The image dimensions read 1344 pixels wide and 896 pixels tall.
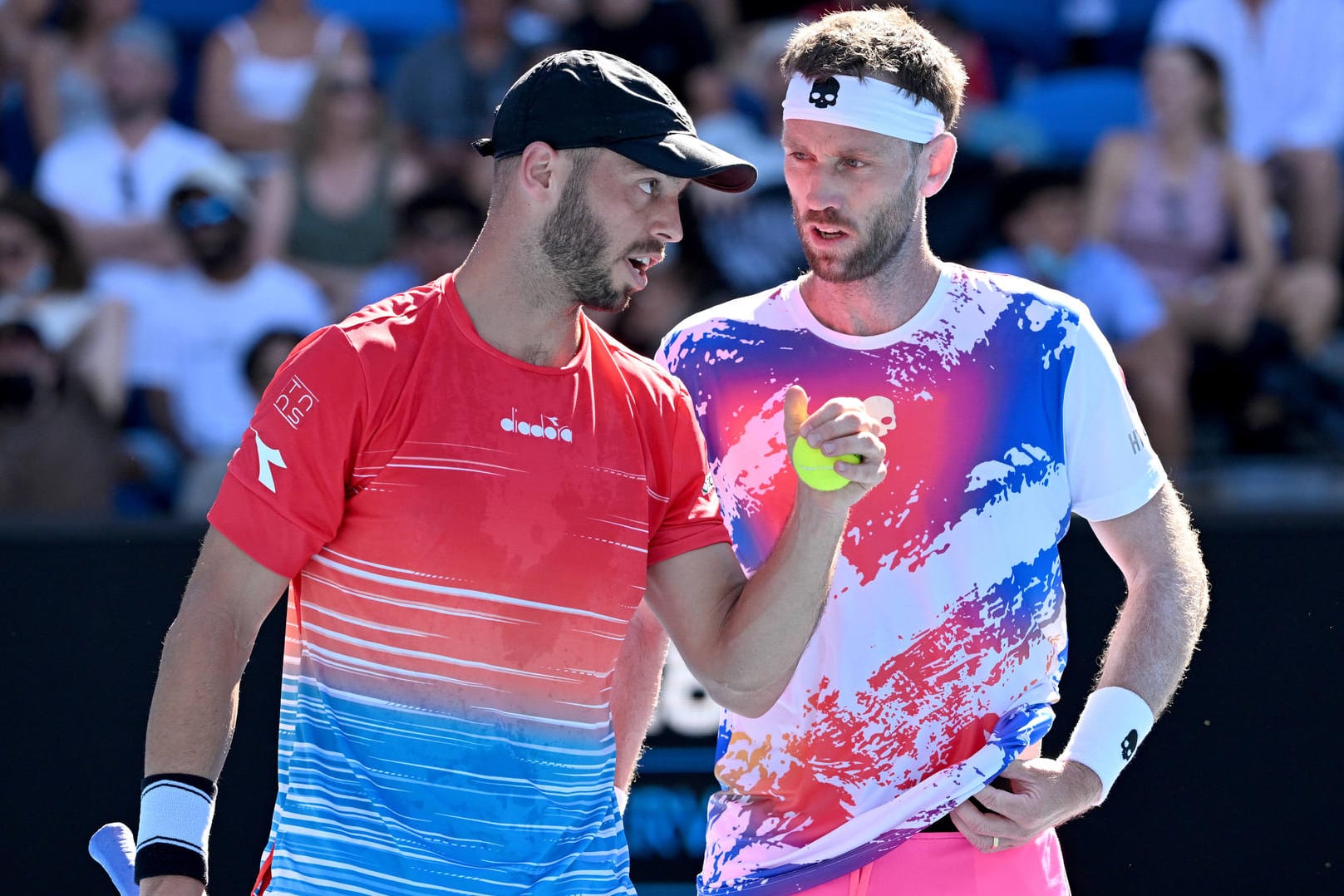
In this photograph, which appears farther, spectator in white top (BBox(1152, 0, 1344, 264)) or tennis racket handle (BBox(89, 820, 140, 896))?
spectator in white top (BBox(1152, 0, 1344, 264))

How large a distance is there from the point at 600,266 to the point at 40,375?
4.55 meters

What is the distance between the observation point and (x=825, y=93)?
3357mm

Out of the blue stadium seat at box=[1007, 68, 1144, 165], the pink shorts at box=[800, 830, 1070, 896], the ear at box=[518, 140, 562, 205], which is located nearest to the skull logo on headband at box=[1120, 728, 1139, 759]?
the pink shorts at box=[800, 830, 1070, 896]

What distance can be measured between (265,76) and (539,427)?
5.94 metres

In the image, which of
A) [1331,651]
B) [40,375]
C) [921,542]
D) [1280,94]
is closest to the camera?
[921,542]

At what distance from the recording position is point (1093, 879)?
5051 millimetres

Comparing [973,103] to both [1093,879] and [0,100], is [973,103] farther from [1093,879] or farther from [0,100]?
[0,100]

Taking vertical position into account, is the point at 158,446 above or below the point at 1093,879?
above

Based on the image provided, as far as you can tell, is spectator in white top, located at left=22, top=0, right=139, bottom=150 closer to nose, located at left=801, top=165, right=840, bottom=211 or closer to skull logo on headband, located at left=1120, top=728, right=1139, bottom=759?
nose, located at left=801, top=165, right=840, bottom=211

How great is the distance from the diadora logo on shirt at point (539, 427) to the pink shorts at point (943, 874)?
3.50ft

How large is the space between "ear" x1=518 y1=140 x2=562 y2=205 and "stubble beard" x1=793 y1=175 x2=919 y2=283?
2.09 feet

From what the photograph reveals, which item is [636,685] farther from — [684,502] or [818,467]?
[818,467]

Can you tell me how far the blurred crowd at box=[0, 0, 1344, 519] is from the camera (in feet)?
22.5

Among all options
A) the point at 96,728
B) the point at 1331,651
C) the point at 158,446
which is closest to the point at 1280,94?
the point at 1331,651
